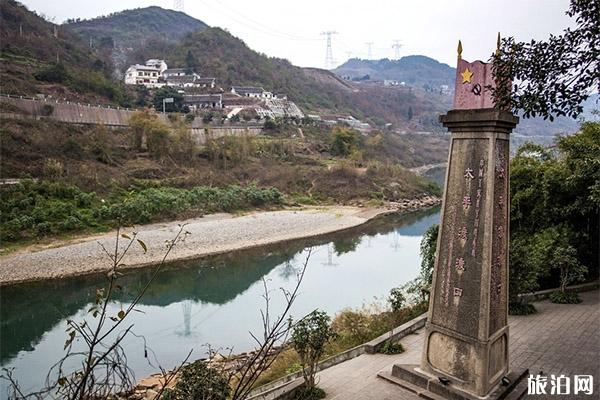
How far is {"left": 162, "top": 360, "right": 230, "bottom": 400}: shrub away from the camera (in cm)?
336

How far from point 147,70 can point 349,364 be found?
5330cm

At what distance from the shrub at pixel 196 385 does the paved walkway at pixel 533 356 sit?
63.9 inches

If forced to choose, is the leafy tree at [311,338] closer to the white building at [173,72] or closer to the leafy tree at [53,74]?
the leafy tree at [53,74]

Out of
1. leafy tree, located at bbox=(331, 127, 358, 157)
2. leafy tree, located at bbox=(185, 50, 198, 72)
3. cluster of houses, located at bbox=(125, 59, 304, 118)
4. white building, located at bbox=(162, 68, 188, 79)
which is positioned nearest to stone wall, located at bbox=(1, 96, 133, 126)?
cluster of houses, located at bbox=(125, 59, 304, 118)

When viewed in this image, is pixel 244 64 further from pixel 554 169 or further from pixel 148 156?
pixel 554 169

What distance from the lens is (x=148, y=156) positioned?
2678cm

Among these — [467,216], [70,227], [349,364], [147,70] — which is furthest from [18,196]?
[147,70]

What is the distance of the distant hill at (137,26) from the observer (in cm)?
7975

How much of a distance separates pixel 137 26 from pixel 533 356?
10159 cm

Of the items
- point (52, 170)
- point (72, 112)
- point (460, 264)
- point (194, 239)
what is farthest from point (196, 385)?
point (72, 112)

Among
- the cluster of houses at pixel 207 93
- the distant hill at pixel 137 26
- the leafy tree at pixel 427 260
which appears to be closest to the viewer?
the leafy tree at pixel 427 260

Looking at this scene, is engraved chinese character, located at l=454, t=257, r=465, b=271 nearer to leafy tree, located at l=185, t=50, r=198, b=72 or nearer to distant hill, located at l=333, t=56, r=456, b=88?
leafy tree, located at l=185, t=50, r=198, b=72

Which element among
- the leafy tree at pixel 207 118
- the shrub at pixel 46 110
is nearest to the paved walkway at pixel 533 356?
the shrub at pixel 46 110

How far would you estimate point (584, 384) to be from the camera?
15.6ft
